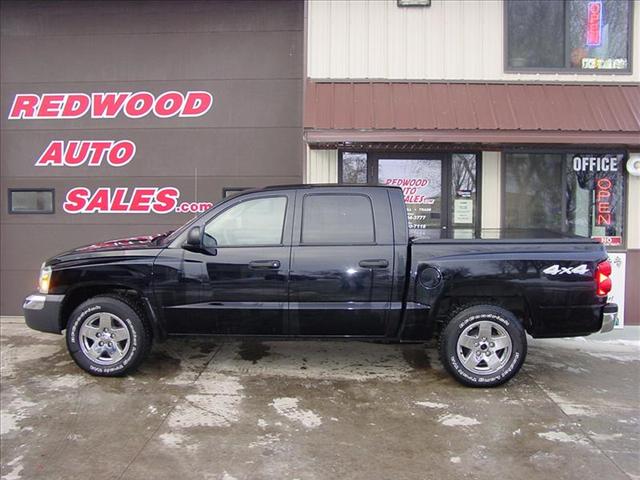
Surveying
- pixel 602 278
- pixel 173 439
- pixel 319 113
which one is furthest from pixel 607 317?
pixel 319 113

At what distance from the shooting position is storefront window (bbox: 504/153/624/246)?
312 inches

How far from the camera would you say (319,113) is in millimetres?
7332

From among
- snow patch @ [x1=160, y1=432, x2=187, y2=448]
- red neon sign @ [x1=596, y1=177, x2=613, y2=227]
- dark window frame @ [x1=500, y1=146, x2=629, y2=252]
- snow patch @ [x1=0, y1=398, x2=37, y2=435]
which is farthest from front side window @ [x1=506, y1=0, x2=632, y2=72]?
snow patch @ [x1=0, y1=398, x2=37, y2=435]

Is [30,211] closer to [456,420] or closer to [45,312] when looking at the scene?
[45,312]

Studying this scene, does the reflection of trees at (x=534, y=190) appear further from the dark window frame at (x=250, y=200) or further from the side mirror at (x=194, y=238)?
the side mirror at (x=194, y=238)

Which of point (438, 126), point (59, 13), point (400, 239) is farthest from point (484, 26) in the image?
point (59, 13)

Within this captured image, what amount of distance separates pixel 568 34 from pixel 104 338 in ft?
23.5

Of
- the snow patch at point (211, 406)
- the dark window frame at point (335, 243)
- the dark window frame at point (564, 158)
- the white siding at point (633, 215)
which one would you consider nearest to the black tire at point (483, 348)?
the dark window frame at point (335, 243)

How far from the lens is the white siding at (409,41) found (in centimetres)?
787

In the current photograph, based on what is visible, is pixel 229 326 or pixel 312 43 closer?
pixel 229 326

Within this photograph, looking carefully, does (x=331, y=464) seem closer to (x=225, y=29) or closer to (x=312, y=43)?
(x=312, y=43)

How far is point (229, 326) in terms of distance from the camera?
5.29 meters

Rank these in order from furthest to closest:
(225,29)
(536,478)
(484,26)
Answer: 1. (225,29)
2. (484,26)
3. (536,478)

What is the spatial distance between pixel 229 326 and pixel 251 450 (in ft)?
5.01
